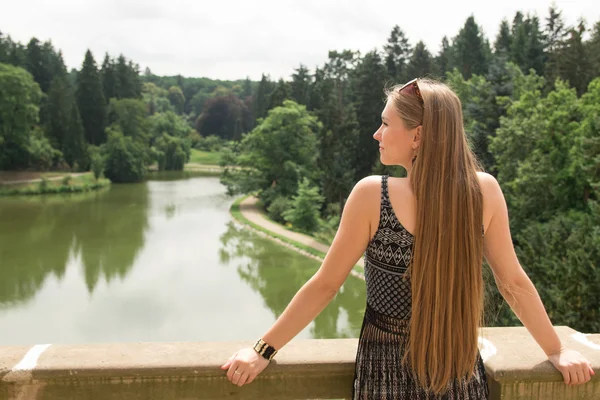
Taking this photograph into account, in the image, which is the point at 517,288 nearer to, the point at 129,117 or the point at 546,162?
the point at 546,162

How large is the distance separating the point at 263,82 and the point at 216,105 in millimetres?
22909

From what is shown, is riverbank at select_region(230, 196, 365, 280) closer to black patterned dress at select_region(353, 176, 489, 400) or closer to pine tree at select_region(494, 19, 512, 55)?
black patterned dress at select_region(353, 176, 489, 400)

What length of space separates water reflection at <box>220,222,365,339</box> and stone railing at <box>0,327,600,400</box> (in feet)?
44.6

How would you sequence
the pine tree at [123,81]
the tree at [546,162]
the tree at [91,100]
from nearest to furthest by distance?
the tree at [546,162], the tree at [91,100], the pine tree at [123,81]

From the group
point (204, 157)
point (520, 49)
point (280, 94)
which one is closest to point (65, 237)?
point (280, 94)

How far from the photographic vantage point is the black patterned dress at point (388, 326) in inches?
70.3

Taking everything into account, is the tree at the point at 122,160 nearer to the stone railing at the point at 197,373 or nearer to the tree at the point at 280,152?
the tree at the point at 280,152

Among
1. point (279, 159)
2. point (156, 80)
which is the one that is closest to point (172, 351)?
point (279, 159)

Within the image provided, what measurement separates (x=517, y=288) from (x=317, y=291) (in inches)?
25.2

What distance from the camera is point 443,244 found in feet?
5.74

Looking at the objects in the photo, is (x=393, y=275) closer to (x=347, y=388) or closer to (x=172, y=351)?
(x=347, y=388)

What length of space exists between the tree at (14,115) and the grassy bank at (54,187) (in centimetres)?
474

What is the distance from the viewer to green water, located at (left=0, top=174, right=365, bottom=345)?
15703mm

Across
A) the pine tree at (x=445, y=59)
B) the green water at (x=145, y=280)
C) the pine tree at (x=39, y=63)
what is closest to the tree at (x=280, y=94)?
the pine tree at (x=445, y=59)
